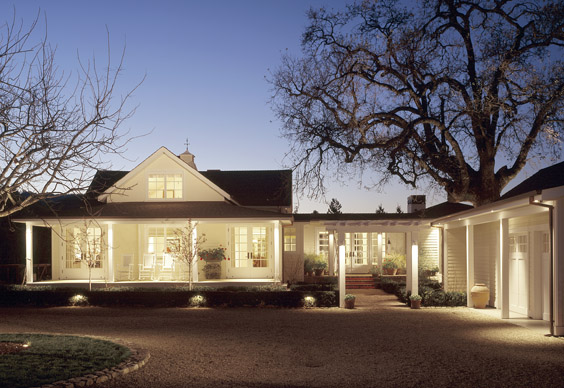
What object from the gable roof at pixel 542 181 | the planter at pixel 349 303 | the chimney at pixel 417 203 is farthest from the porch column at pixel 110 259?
the chimney at pixel 417 203

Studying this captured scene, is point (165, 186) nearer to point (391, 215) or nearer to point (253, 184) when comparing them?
point (253, 184)

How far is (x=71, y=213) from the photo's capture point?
70.7 ft

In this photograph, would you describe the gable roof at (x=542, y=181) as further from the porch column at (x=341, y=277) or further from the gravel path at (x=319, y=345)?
the porch column at (x=341, y=277)

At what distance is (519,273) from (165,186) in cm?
1391

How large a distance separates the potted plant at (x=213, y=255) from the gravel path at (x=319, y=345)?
198 inches

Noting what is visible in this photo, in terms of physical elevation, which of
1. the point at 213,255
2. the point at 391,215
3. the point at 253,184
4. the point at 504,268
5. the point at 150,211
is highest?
the point at 253,184

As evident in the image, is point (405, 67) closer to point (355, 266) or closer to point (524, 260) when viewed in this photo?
point (524, 260)

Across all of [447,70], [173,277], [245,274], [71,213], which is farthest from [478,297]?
[71,213]

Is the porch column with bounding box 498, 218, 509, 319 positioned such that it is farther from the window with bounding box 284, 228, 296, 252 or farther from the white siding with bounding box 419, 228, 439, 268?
the window with bounding box 284, 228, 296, 252

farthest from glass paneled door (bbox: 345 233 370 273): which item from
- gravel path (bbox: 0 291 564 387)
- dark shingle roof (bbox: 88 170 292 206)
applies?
gravel path (bbox: 0 291 564 387)

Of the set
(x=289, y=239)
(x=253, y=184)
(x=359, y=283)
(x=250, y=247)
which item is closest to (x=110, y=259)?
(x=250, y=247)

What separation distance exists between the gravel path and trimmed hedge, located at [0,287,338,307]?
1.02 meters

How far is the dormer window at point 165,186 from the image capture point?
2406 cm

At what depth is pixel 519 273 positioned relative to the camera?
16078 millimetres
